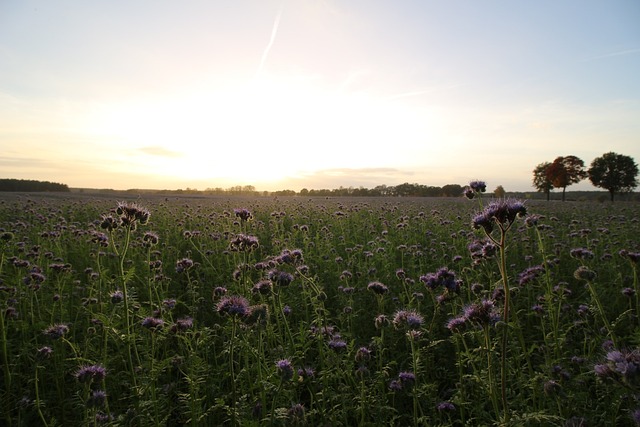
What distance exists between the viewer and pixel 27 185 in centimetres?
4856

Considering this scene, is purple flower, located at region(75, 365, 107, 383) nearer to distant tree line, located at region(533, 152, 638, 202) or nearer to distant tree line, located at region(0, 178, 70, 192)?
distant tree line, located at region(0, 178, 70, 192)

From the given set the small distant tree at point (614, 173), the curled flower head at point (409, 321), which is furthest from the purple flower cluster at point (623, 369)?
the small distant tree at point (614, 173)

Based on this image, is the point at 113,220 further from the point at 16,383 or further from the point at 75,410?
the point at 16,383

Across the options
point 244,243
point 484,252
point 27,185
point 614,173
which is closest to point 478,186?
point 484,252

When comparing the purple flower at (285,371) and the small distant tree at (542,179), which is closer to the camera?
the purple flower at (285,371)

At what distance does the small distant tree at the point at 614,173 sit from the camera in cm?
5912

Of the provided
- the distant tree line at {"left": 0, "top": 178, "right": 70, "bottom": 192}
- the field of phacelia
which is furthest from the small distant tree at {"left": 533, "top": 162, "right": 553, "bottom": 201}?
the distant tree line at {"left": 0, "top": 178, "right": 70, "bottom": 192}

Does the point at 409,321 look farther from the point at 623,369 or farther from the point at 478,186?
the point at 478,186

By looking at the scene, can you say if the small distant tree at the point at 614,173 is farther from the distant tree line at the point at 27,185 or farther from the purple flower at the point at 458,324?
the distant tree line at the point at 27,185

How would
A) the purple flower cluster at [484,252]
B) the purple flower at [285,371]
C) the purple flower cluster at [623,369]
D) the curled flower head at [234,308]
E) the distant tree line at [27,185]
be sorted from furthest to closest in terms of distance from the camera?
1. the distant tree line at [27,185]
2. the purple flower cluster at [484,252]
3. the curled flower head at [234,308]
4. the purple flower at [285,371]
5. the purple flower cluster at [623,369]

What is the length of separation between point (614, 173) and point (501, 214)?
75110mm

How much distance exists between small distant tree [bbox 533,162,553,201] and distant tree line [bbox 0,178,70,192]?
85770mm

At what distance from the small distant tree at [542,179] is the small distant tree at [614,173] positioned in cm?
867

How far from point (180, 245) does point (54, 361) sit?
5.78 metres
